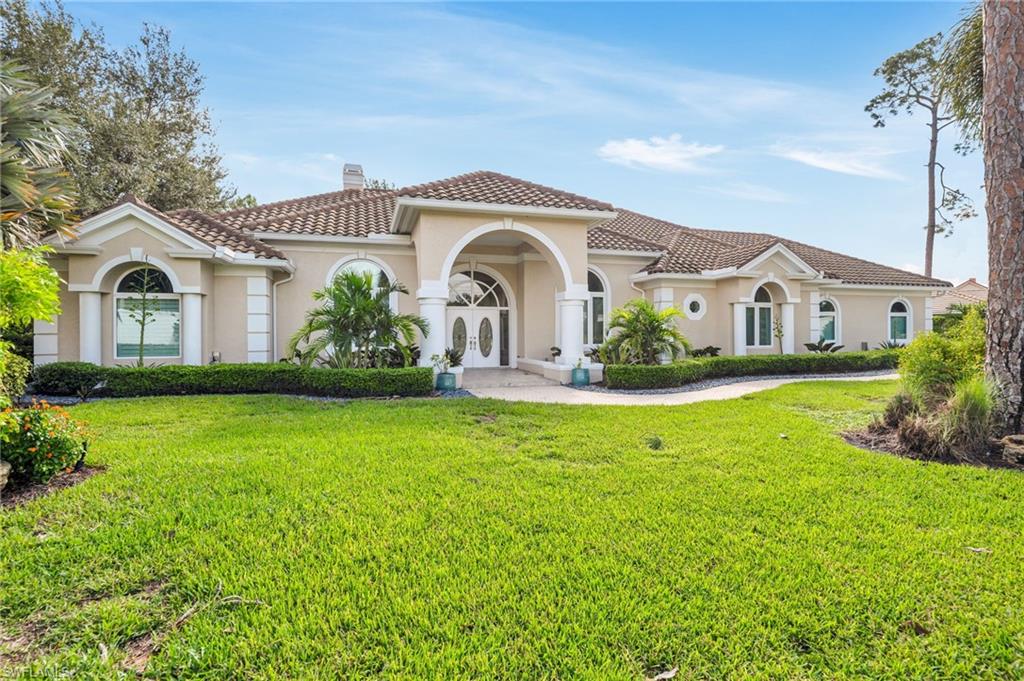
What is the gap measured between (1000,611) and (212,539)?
238 inches

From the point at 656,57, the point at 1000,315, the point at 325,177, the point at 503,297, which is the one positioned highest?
the point at 325,177

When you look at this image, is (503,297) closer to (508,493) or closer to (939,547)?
(508,493)

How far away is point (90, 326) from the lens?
523 inches

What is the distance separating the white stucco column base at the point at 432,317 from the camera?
14.2 meters

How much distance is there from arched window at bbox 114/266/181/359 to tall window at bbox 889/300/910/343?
29773 mm

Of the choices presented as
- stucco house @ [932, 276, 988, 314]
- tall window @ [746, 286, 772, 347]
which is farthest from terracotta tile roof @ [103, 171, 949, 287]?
stucco house @ [932, 276, 988, 314]

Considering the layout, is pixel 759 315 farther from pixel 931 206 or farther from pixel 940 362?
pixel 931 206

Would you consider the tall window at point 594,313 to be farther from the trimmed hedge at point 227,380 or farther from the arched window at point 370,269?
the trimmed hedge at point 227,380

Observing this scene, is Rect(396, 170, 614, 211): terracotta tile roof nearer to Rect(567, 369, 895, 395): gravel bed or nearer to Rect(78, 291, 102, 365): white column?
Rect(567, 369, 895, 395): gravel bed

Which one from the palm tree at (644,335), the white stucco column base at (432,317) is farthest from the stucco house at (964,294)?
the white stucco column base at (432,317)

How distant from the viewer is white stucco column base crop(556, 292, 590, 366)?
1548 centimetres

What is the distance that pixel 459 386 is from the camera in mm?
14273

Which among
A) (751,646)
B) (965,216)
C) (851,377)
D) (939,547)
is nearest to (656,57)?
(939,547)

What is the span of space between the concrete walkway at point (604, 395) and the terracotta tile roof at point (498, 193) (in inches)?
218
